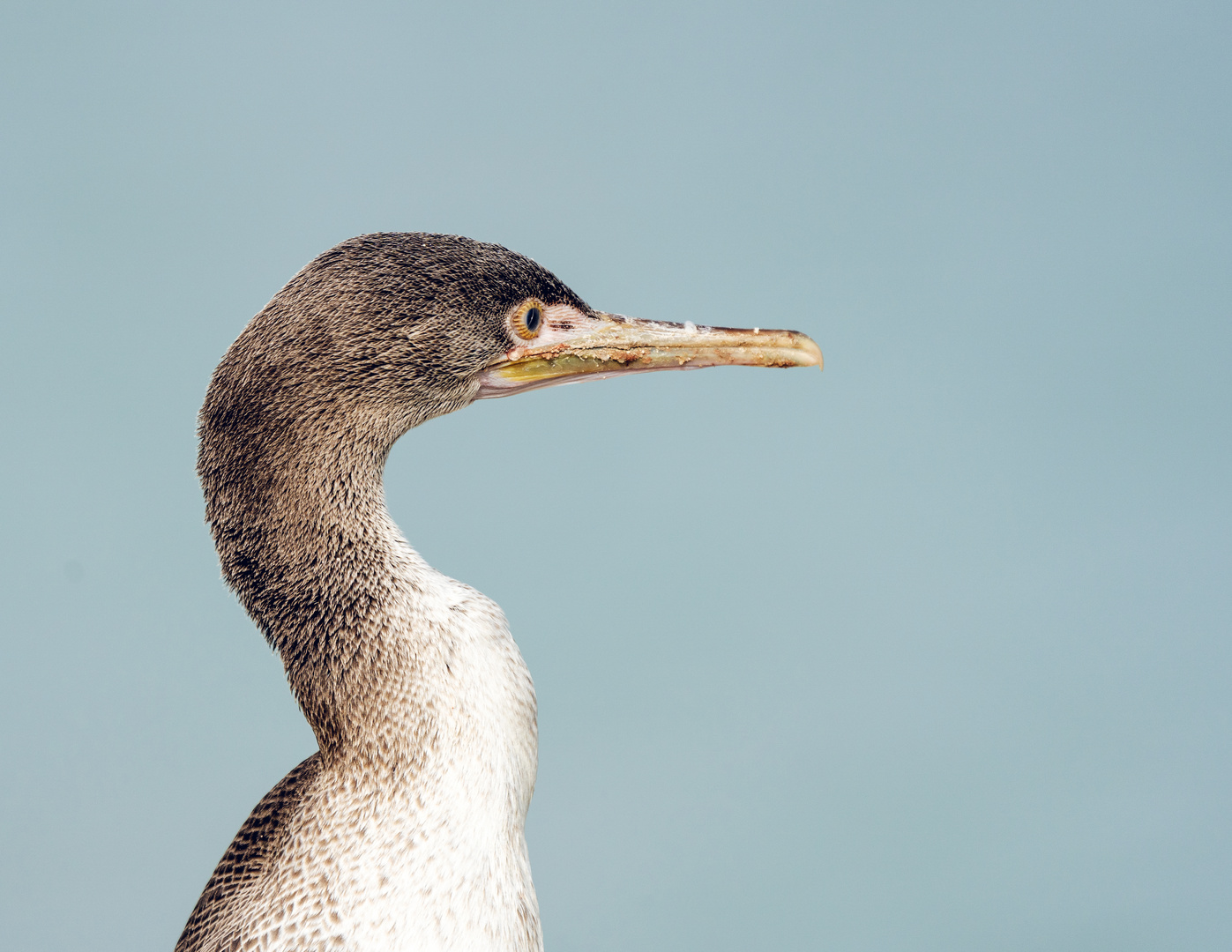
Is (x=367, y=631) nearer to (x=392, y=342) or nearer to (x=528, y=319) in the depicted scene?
(x=392, y=342)

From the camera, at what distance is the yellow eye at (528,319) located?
241 centimetres

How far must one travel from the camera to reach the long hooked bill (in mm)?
2467

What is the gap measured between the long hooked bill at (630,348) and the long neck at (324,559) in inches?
13.4

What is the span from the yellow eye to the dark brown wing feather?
0.97 metres

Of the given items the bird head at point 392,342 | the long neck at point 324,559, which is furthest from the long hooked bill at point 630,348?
the long neck at point 324,559

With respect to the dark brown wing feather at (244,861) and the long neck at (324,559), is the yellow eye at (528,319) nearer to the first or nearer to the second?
the long neck at (324,559)

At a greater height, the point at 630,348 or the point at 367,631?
the point at 630,348

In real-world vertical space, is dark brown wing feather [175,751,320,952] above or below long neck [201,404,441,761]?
below

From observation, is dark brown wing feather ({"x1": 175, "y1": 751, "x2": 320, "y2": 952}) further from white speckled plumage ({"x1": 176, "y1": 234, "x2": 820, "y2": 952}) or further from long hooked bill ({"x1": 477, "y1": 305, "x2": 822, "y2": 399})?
long hooked bill ({"x1": 477, "y1": 305, "x2": 822, "y2": 399})

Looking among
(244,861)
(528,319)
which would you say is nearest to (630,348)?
(528,319)

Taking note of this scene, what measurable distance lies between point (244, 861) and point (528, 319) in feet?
4.01

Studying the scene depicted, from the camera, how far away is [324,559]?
2.29 meters

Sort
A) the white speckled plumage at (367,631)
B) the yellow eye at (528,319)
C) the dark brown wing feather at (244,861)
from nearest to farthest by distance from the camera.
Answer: the white speckled plumage at (367,631), the dark brown wing feather at (244,861), the yellow eye at (528,319)

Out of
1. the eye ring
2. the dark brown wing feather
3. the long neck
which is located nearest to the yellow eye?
the eye ring
